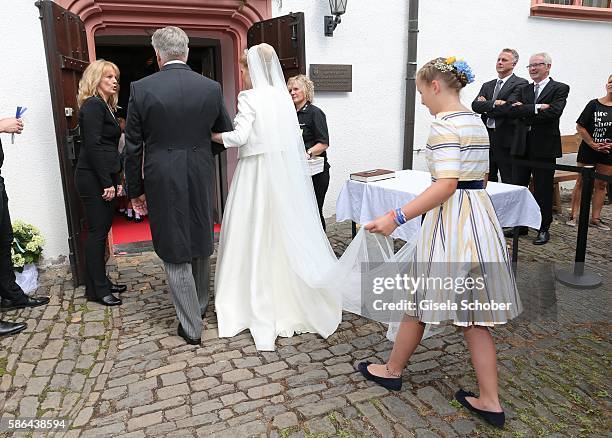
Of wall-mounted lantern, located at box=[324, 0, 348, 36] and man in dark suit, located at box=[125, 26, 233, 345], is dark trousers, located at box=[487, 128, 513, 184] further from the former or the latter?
man in dark suit, located at box=[125, 26, 233, 345]

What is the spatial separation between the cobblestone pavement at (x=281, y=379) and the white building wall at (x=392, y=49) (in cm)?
307

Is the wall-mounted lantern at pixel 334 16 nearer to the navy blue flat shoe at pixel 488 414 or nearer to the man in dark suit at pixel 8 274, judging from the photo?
the man in dark suit at pixel 8 274

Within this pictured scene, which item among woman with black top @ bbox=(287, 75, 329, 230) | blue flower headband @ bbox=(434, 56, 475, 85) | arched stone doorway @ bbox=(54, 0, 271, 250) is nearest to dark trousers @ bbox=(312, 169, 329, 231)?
woman with black top @ bbox=(287, 75, 329, 230)

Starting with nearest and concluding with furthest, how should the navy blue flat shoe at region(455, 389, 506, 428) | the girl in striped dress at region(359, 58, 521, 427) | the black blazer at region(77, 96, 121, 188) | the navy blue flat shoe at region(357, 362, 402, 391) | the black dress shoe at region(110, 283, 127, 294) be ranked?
the girl in striped dress at region(359, 58, 521, 427) → the navy blue flat shoe at region(455, 389, 506, 428) → the navy blue flat shoe at region(357, 362, 402, 391) → the black blazer at region(77, 96, 121, 188) → the black dress shoe at region(110, 283, 127, 294)

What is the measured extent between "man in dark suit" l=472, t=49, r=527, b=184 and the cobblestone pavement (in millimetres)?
2321

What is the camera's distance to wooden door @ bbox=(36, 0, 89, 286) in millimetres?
4031

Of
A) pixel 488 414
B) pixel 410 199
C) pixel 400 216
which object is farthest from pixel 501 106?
pixel 488 414

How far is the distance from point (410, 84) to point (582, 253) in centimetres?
303

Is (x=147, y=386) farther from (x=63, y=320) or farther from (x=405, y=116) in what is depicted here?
(x=405, y=116)

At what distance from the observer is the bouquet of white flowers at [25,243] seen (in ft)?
15.1

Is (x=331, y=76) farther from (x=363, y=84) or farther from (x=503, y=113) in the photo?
(x=503, y=113)

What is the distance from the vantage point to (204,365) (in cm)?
324

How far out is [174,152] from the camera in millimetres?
3215

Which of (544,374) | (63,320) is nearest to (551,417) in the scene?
(544,374)
